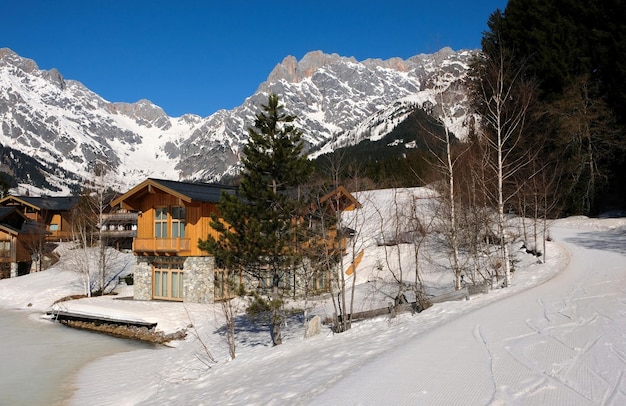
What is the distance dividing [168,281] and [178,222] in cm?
317

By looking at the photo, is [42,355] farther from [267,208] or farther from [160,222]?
[267,208]

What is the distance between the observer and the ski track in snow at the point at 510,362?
590 centimetres

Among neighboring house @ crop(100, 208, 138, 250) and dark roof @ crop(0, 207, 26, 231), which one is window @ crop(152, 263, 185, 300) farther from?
dark roof @ crop(0, 207, 26, 231)

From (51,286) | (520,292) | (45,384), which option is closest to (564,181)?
(520,292)

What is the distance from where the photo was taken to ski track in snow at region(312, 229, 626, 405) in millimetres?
5902

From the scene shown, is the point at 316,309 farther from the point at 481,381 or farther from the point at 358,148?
the point at 358,148

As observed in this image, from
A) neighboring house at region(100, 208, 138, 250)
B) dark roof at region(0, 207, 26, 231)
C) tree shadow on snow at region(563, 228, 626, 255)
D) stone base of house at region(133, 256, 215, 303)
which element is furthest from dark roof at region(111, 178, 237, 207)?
dark roof at region(0, 207, 26, 231)

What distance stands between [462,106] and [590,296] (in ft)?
32.7

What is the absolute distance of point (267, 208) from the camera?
16.1 meters

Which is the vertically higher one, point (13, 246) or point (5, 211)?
point (5, 211)

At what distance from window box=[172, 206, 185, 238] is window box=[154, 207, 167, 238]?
2.05ft

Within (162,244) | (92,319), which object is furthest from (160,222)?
(92,319)

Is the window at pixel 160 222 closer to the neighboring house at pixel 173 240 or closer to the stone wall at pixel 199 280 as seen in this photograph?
the neighboring house at pixel 173 240

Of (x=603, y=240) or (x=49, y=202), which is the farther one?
(x=49, y=202)
